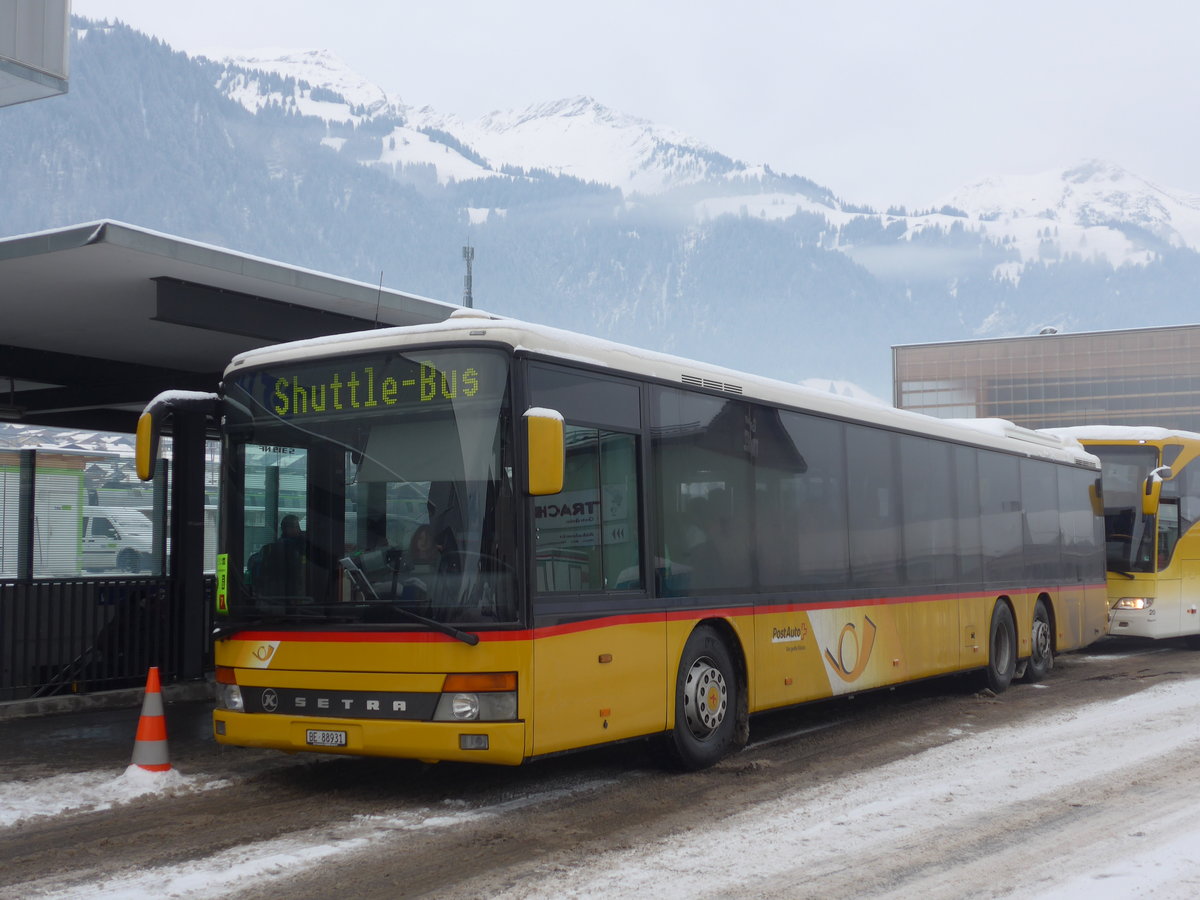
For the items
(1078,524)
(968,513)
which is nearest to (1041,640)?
(1078,524)

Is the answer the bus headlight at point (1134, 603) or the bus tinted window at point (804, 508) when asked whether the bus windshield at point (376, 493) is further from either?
the bus headlight at point (1134, 603)

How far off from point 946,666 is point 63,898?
9.51 meters

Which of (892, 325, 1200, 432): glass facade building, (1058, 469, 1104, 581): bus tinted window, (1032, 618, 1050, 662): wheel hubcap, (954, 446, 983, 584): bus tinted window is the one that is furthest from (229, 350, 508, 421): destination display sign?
(892, 325, 1200, 432): glass facade building

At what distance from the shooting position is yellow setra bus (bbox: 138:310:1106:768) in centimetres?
766

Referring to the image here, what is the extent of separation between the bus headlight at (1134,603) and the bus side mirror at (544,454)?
15348 millimetres

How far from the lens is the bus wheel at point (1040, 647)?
15758 millimetres

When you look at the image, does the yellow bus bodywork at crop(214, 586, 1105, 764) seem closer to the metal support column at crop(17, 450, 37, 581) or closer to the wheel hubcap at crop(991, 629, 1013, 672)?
the wheel hubcap at crop(991, 629, 1013, 672)

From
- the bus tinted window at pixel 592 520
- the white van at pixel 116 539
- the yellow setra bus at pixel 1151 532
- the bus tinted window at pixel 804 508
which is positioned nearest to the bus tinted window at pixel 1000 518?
the bus tinted window at pixel 804 508

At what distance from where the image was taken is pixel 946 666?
13398 millimetres

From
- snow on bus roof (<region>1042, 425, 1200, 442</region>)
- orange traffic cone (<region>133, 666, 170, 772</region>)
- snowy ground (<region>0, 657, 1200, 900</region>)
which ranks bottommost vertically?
snowy ground (<region>0, 657, 1200, 900</region>)

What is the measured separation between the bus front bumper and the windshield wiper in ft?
1.66

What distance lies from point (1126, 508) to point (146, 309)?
14.8m

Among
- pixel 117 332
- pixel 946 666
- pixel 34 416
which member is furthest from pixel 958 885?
pixel 34 416

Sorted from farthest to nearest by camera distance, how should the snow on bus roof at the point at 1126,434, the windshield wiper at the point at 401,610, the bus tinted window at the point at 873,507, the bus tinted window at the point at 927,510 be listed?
1. the snow on bus roof at the point at 1126,434
2. the bus tinted window at the point at 927,510
3. the bus tinted window at the point at 873,507
4. the windshield wiper at the point at 401,610
